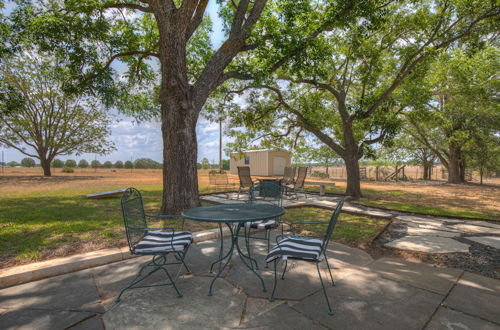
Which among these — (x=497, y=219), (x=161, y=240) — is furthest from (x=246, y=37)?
(x=497, y=219)

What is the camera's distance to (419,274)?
2566mm

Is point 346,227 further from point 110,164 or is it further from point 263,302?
point 110,164

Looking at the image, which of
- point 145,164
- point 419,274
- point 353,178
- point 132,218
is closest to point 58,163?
point 145,164

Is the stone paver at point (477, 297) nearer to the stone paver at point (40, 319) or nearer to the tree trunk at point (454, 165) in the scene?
the stone paver at point (40, 319)

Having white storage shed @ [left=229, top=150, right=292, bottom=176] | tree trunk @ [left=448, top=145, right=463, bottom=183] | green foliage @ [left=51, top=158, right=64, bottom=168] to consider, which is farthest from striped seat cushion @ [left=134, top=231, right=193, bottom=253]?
green foliage @ [left=51, top=158, right=64, bottom=168]

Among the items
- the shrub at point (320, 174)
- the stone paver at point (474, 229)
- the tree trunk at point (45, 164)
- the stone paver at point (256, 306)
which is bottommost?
the stone paver at point (474, 229)

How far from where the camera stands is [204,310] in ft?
6.20

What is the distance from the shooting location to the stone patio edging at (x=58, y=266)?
8.01 ft

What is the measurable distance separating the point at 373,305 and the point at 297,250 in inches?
27.9

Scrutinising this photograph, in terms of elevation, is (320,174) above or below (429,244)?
above

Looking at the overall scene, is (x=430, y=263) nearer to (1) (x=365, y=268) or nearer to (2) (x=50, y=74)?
(1) (x=365, y=268)

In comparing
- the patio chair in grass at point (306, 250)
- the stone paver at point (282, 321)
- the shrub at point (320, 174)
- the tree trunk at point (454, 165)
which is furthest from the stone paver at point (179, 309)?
the shrub at point (320, 174)

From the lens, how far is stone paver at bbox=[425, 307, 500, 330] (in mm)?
1671

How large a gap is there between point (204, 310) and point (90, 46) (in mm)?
7407
